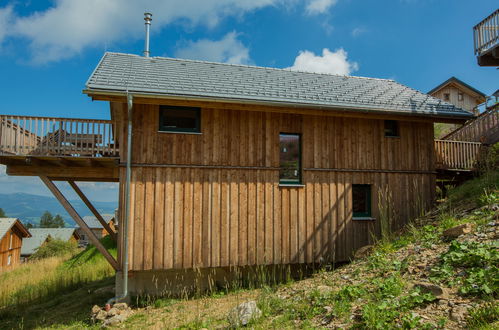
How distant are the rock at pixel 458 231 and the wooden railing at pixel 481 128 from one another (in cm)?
780

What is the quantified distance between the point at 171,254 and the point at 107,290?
3528mm

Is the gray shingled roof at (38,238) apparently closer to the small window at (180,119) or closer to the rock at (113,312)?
the rock at (113,312)

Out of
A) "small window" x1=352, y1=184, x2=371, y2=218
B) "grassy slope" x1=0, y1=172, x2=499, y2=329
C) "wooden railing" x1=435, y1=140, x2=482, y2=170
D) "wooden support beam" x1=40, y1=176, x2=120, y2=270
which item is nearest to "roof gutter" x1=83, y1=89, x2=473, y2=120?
"wooden railing" x1=435, y1=140, x2=482, y2=170

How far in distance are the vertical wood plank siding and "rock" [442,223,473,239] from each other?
3.80 m

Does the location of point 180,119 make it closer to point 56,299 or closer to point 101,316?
point 101,316

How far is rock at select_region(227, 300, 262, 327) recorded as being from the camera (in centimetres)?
667

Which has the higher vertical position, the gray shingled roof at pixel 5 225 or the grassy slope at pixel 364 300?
the grassy slope at pixel 364 300

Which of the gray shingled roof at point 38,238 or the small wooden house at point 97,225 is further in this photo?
the small wooden house at point 97,225

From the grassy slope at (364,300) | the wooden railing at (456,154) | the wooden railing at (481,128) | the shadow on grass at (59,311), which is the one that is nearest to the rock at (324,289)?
the grassy slope at (364,300)

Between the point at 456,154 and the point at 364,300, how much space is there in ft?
31.8

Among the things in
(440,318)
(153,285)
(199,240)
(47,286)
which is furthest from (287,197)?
(47,286)

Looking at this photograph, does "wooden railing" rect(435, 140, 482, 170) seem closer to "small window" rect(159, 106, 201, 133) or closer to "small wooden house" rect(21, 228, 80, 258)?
"small window" rect(159, 106, 201, 133)

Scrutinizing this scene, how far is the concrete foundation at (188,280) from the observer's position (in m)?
10.4

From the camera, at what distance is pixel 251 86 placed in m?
11.5
